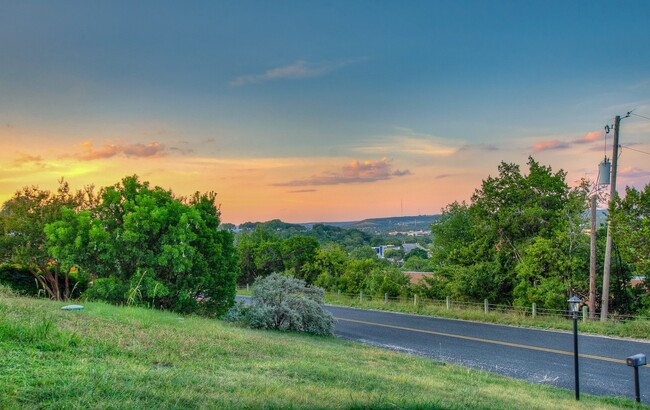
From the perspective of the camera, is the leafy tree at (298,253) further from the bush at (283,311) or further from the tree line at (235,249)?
the bush at (283,311)

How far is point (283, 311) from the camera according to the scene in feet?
51.3

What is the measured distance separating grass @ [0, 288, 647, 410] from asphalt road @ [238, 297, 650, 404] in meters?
2.80

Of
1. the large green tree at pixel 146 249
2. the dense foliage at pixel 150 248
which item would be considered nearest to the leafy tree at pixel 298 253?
the dense foliage at pixel 150 248

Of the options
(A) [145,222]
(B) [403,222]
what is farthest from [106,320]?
(B) [403,222]

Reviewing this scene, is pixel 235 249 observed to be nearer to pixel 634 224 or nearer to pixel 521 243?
pixel 634 224

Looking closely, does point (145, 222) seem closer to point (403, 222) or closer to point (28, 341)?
point (28, 341)

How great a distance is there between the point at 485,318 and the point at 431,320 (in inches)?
100

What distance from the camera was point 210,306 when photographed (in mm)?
17594

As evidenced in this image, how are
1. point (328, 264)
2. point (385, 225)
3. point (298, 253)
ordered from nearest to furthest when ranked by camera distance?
1. point (328, 264)
2. point (298, 253)
3. point (385, 225)

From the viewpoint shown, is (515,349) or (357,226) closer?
(515,349)

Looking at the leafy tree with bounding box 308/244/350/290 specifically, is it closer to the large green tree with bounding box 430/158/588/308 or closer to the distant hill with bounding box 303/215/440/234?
the large green tree with bounding box 430/158/588/308

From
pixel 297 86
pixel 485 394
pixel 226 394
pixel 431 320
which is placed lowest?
pixel 431 320

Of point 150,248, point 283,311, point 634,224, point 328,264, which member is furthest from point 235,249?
point 328,264

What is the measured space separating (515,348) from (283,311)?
774 centimetres
